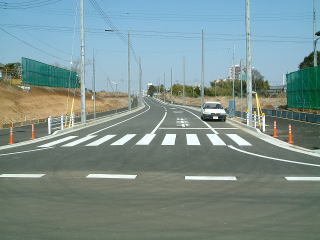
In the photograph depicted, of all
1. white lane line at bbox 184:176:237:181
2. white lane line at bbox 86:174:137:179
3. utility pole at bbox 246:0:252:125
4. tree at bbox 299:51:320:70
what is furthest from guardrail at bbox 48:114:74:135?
tree at bbox 299:51:320:70

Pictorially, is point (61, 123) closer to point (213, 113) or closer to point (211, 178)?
point (213, 113)

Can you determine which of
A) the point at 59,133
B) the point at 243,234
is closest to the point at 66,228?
the point at 243,234

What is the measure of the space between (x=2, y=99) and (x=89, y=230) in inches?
2244

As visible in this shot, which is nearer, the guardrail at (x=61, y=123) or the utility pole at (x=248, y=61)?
the guardrail at (x=61, y=123)

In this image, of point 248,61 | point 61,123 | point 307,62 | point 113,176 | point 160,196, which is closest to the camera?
point 160,196

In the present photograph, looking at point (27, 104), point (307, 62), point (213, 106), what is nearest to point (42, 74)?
point (27, 104)

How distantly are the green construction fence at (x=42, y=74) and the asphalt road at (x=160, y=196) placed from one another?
43.7 m

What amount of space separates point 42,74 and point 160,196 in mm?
60383

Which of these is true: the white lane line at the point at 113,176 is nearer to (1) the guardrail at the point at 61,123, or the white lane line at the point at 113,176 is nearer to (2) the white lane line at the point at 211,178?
(2) the white lane line at the point at 211,178

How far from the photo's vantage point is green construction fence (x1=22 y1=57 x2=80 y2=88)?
5941cm

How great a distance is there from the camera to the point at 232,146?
57.4 ft

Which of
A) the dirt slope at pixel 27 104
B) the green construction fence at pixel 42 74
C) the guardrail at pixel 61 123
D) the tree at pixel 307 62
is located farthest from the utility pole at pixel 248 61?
the tree at pixel 307 62

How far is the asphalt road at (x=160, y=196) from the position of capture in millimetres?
6176

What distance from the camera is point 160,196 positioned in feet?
27.4
